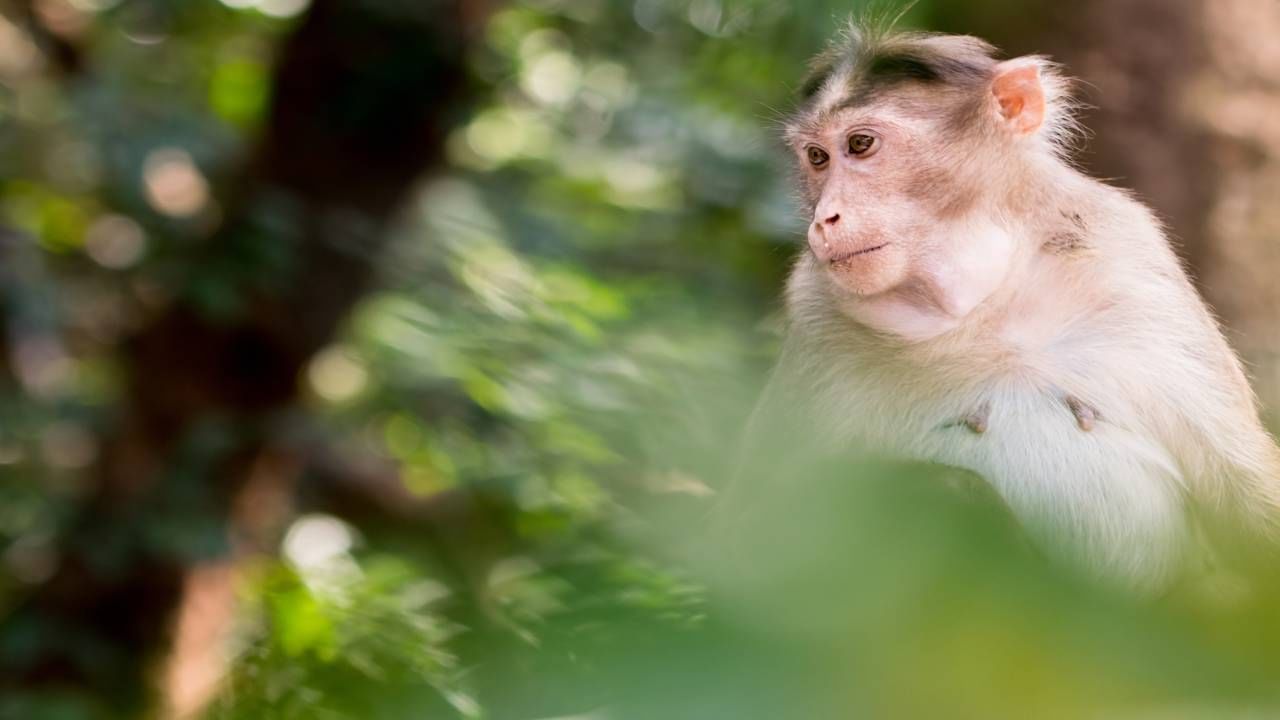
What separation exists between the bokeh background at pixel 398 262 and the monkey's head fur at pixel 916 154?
0.47 feet

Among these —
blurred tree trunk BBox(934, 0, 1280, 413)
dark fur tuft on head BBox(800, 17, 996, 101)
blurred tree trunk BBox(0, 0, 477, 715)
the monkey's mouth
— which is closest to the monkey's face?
the monkey's mouth

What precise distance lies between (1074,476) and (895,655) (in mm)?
2339

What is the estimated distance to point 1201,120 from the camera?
14.8 ft

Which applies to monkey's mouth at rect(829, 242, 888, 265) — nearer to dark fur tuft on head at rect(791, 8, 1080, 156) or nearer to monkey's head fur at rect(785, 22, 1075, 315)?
monkey's head fur at rect(785, 22, 1075, 315)

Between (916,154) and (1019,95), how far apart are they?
1.03 ft

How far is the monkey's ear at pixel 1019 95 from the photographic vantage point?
3016 mm

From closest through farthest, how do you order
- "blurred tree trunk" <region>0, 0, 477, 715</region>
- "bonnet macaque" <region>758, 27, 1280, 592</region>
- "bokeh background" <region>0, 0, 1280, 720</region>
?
"bonnet macaque" <region>758, 27, 1280, 592</region>
"bokeh background" <region>0, 0, 1280, 720</region>
"blurred tree trunk" <region>0, 0, 477, 715</region>

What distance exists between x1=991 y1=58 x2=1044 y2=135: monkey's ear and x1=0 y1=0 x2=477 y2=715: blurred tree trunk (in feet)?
9.32

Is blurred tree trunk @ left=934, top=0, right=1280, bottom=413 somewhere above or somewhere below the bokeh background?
above

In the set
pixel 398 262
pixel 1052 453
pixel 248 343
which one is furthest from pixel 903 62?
pixel 248 343

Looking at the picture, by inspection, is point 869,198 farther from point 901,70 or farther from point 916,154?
point 901,70

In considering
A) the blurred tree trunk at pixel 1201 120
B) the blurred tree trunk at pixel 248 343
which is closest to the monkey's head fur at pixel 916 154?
the blurred tree trunk at pixel 1201 120

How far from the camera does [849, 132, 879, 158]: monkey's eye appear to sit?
2.94 m

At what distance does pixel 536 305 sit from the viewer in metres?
2.55
